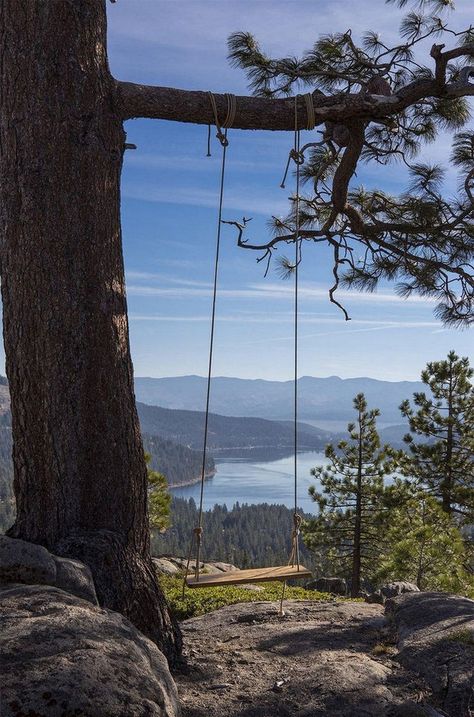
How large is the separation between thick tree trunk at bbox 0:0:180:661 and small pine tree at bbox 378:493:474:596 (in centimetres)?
570

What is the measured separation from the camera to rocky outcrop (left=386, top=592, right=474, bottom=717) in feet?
9.98

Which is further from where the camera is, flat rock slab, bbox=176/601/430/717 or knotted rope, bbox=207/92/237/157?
knotted rope, bbox=207/92/237/157

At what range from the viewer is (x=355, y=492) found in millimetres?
13469


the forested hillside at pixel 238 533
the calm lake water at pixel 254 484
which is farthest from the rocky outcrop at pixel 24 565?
the calm lake water at pixel 254 484

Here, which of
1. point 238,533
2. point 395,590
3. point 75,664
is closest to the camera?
point 75,664

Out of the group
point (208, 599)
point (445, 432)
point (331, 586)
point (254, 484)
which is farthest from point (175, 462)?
point (208, 599)

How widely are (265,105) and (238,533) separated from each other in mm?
73578

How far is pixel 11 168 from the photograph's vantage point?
10.8ft

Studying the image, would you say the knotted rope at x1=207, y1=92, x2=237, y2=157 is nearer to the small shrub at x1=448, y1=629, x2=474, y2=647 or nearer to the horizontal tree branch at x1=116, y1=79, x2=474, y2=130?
the horizontal tree branch at x1=116, y1=79, x2=474, y2=130

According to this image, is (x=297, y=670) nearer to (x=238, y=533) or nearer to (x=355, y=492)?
(x=355, y=492)

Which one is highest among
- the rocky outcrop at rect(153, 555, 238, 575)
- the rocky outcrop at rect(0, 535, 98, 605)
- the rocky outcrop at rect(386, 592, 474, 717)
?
the rocky outcrop at rect(0, 535, 98, 605)

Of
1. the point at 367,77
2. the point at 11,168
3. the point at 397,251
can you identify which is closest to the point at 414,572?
the point at 397,251

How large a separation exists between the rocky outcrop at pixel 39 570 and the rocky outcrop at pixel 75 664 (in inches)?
9.7

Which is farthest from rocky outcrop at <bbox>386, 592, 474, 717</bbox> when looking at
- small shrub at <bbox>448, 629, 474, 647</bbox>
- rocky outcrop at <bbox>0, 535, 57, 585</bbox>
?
rocky outcrop at <bbox>0, 535, 57, 585</bbox>
